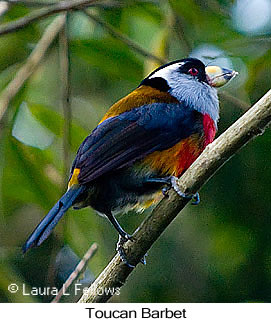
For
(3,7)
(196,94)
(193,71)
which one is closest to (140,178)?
(196,94)

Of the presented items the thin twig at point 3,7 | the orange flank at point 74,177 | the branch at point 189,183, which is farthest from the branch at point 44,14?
the branch at point 189,183

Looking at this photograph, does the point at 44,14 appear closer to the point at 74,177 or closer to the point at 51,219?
the point at 74,177

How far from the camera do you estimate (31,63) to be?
2.43 metres

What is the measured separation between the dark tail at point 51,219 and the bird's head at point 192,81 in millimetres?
532

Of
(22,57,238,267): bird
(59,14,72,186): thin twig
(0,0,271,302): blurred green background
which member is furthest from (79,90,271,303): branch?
(0,0,271,302): blurred green background

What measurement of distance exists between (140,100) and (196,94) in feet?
0.70

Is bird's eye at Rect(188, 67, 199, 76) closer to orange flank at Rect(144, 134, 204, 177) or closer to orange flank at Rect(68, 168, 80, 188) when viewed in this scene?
orange flank at Rect(144, 134, 204, 177)

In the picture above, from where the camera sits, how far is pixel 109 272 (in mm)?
1909

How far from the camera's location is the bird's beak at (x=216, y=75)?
2365 mm

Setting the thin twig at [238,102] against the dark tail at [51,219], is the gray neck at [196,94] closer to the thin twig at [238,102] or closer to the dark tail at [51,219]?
the thin twig at [238,102]
